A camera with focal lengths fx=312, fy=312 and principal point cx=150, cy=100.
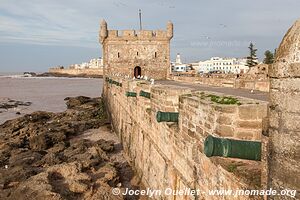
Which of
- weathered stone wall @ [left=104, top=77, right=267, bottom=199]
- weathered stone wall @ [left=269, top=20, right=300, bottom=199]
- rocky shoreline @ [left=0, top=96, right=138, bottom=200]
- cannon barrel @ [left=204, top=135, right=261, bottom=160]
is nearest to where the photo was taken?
weathered stone wall @ [left=269, top=20, right=300, bottom=199]

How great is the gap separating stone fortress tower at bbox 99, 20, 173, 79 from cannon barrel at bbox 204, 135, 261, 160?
2468cm

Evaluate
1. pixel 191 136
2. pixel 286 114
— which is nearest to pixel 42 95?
pixel 191 136

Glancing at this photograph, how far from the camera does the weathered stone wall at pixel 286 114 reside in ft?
7.18

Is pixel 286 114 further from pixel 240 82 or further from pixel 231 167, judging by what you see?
pixel 240 82

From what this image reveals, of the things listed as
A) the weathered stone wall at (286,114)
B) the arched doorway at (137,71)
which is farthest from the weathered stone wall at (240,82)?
the weathered stone wall at (286,114)

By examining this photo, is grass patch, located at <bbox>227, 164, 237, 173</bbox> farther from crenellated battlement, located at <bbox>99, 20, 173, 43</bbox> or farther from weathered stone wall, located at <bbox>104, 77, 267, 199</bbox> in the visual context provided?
crenellated battlement, located at <bbox>99, 20, 173, 43</bbox>

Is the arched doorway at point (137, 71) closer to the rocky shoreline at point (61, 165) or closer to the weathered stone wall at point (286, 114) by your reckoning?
the rocky shoreline at point (61, 165)

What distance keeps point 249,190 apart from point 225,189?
62 cm

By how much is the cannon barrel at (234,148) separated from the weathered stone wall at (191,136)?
0.23 meters

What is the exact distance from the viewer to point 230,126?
3.82 m

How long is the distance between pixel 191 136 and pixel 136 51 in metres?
23.7

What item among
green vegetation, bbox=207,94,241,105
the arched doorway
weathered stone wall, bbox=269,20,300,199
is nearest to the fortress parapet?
the arched doorway

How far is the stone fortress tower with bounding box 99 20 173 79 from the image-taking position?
27922 millimetres

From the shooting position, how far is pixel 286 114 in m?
2.29
